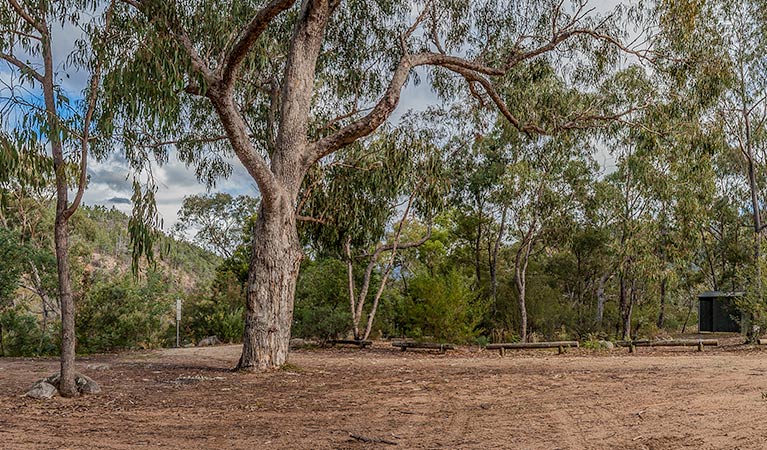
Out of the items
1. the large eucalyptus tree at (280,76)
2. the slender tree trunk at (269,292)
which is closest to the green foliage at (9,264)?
the large eucalyptus tree at (280,76)

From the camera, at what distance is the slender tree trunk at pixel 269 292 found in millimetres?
8562

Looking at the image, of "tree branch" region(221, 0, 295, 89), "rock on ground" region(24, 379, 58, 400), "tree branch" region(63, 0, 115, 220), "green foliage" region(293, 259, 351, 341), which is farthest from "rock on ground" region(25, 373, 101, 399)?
"green foliage" region(293, 259, 351, 341)

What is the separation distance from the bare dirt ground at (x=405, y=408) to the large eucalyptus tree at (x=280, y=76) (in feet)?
5.97

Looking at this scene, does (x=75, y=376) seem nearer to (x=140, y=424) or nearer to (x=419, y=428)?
(x=140, y=424)

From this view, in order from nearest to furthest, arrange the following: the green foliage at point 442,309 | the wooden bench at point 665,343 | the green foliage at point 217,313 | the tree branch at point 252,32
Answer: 1. the tree branch at point 252,32
2. the wooden bench at point 665,343
3. the green foliage at point 442,309
4. the green foliage at point 217,313

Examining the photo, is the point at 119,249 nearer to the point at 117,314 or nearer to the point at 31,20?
the point at 117,314

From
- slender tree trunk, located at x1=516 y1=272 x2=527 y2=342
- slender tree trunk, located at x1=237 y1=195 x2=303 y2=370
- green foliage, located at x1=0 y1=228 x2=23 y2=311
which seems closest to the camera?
slender tree trunk, located at x1=237 y1=195 x2=303 y2=370

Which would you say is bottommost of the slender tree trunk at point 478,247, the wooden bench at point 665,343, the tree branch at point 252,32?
the wooden bench at point 665,343

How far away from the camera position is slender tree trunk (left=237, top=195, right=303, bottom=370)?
856 centimetres

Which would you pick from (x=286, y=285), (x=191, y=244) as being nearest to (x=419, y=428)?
(x=286, y=285)

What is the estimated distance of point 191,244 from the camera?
28797mm

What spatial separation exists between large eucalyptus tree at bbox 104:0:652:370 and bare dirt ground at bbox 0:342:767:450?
1.82 m

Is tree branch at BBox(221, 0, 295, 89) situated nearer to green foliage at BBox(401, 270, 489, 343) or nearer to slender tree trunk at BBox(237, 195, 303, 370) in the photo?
slender tree trunk at BBox(237, 195, 303, 370)

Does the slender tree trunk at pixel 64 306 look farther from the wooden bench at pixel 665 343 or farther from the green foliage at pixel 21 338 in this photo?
the wooden bench at pixel 665 343
